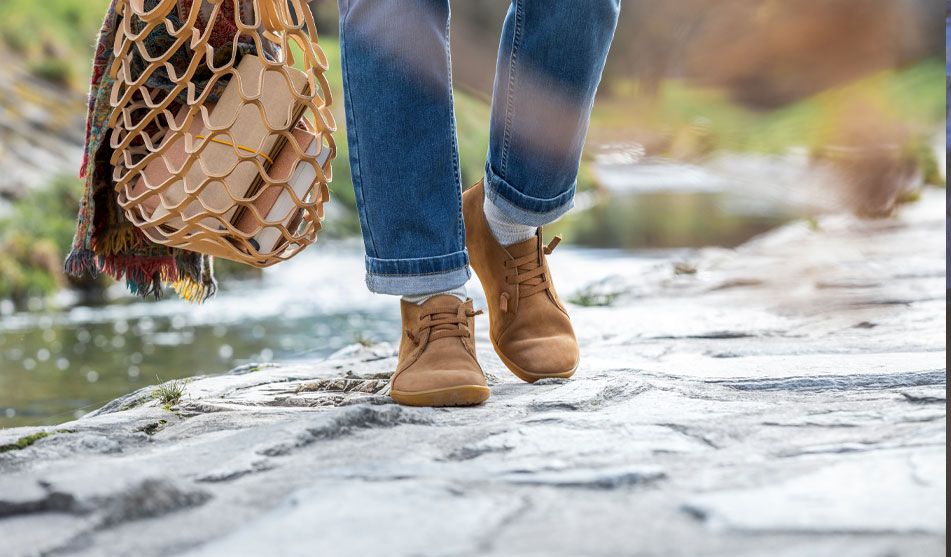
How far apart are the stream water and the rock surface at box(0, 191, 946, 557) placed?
405mm

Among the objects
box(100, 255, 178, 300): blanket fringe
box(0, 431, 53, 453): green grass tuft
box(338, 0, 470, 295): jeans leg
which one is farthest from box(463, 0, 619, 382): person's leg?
box(0, 431, 53, 453): green grass tuft

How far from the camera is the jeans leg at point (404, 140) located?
1044 mm

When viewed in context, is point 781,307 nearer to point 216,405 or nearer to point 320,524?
point 216,405

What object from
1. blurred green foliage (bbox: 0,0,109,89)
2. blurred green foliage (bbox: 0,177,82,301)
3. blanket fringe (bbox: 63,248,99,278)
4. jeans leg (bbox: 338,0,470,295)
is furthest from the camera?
blurred green foliage (bbox: 0,0,109,89)

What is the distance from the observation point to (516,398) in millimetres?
1097

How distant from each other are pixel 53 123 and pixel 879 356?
629 cm

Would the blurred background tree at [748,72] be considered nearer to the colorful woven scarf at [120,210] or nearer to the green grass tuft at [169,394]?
the colorful woven scarf at [120,210]

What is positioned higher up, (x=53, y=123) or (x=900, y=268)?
(x=53, y=123)

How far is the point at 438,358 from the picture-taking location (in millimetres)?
1083

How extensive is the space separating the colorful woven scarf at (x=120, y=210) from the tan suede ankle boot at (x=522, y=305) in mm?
402

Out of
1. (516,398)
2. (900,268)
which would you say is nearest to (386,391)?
(516,398)

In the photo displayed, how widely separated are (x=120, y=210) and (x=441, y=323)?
19.4 inches

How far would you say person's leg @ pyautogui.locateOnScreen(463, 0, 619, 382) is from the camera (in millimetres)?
1113

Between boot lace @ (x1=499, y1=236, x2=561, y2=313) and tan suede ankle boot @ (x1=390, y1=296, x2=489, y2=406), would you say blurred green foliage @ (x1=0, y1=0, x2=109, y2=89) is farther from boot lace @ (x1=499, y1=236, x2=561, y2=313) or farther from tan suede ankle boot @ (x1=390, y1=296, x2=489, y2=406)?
tan suede ankle boot @ (x1=390, y1=296, x2=489, y2=406)
